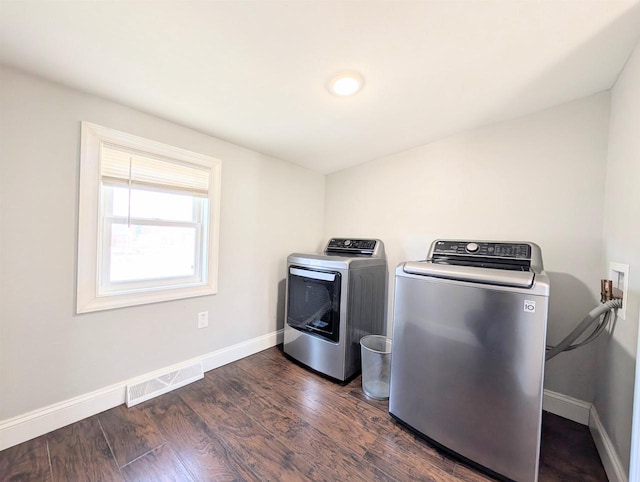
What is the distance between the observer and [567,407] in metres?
1.67

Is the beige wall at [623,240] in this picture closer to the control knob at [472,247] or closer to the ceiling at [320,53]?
the ceiling at [320,53]

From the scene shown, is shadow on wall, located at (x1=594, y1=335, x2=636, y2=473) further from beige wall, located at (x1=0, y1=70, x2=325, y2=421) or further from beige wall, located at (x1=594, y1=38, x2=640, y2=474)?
beige wall, located at (x1=0, y1=70, x2=325, y2=421)

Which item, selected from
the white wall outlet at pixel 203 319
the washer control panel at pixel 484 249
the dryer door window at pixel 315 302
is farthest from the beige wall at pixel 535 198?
the white wall outlet at pixel 203 319

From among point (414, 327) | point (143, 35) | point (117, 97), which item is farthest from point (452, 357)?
point (117, 97)

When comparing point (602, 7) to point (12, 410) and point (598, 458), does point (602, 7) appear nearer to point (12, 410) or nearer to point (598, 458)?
point (598, 458)

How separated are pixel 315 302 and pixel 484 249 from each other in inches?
52.4

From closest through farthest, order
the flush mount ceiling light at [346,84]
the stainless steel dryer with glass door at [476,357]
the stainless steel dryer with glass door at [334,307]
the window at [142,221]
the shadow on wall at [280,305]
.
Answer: the stainless steel dryer with glass door at [476,357] < the flush mount ceiling light at [346,84] < the window at [142,221] < the stainless steel dryer with glass door at [334,307] < the shadow on wall at [280,305]

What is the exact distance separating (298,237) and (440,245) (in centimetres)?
149

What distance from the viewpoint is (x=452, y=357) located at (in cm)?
130

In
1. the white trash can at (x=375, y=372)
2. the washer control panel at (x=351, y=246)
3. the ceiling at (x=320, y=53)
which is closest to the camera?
the ceiling at (x=320, y=53)

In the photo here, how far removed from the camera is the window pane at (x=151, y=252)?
5.48 feet

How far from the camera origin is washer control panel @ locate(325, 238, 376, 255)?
2.46 meters

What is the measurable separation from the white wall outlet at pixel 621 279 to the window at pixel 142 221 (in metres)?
2.55

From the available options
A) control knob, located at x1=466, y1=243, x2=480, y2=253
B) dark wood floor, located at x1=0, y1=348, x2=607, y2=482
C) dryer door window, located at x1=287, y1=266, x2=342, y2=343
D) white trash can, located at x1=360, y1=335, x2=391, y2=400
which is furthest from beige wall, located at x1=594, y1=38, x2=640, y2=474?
dryer door window, located at x1=287, y1=266, x2=342, y2=343
